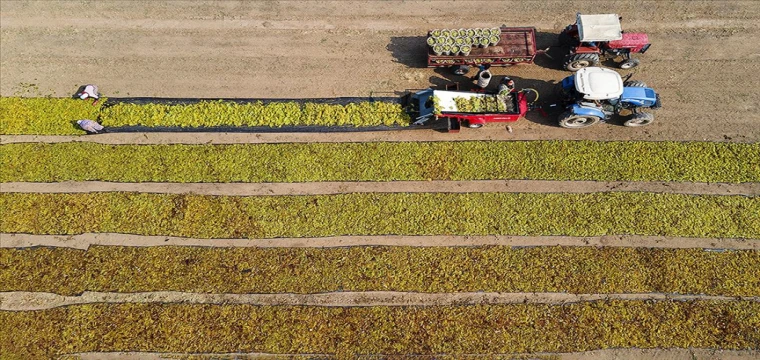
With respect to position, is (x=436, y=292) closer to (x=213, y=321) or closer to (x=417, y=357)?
(x=417, y=357)

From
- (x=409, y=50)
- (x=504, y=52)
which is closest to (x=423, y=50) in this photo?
(x=409, y=50)

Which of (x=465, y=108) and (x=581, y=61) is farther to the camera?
(x=581, y=61)

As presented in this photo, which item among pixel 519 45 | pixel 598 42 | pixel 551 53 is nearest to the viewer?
pixel 598 42

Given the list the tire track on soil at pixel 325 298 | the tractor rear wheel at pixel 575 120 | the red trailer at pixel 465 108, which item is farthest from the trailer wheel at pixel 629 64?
the tire track on soil at pixel 325 298

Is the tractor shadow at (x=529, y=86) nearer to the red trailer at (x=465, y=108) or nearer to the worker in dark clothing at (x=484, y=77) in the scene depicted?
the worker in dark clothing at (x=484, y=77)

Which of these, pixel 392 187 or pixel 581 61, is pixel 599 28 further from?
pixel 392 187

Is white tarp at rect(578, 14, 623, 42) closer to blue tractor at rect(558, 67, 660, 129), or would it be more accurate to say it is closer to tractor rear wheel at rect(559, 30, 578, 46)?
tractor rear wheel at rect(559, 30, 578, 46)

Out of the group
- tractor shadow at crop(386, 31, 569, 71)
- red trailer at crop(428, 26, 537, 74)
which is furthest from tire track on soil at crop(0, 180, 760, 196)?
tractor shadow at crop(386, 31, 569, 71)
